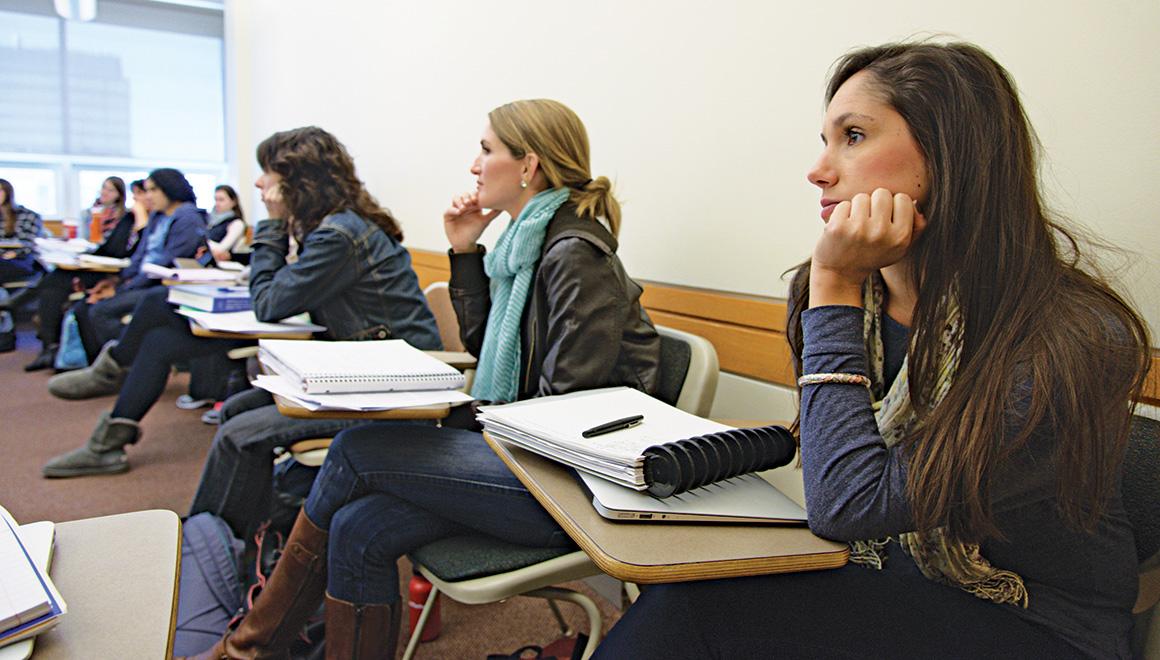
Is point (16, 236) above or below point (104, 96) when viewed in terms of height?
below

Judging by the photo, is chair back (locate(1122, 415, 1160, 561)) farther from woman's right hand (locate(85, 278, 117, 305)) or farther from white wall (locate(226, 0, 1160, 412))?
woman's right hand (locate(85, 278, 117, 305))

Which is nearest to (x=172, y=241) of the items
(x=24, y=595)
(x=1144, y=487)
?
(x=24, y=595)

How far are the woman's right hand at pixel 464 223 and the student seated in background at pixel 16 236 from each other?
5.28m

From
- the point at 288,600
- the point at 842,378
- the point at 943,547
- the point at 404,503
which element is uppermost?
the point at 842,378

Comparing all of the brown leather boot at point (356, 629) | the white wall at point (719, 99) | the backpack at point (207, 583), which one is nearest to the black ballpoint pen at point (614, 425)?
the brown leather boot at point (356, 629)

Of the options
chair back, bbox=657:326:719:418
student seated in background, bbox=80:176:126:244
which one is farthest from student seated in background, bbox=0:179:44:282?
chair back, bbox=657:326:719:418

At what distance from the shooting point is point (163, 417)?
382 centimetres

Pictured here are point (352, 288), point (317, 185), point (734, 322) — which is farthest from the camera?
point (317, 185)

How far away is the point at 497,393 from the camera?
1670mm

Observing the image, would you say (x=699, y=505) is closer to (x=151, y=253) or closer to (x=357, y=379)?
(x=357, y=379)

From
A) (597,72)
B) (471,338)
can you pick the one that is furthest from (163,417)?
(597,72)

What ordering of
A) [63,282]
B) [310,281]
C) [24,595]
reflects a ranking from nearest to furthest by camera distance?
[24,595], [310,281], [63,282]

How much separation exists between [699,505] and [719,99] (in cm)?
120

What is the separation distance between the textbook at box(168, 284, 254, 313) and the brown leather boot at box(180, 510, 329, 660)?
117cm
